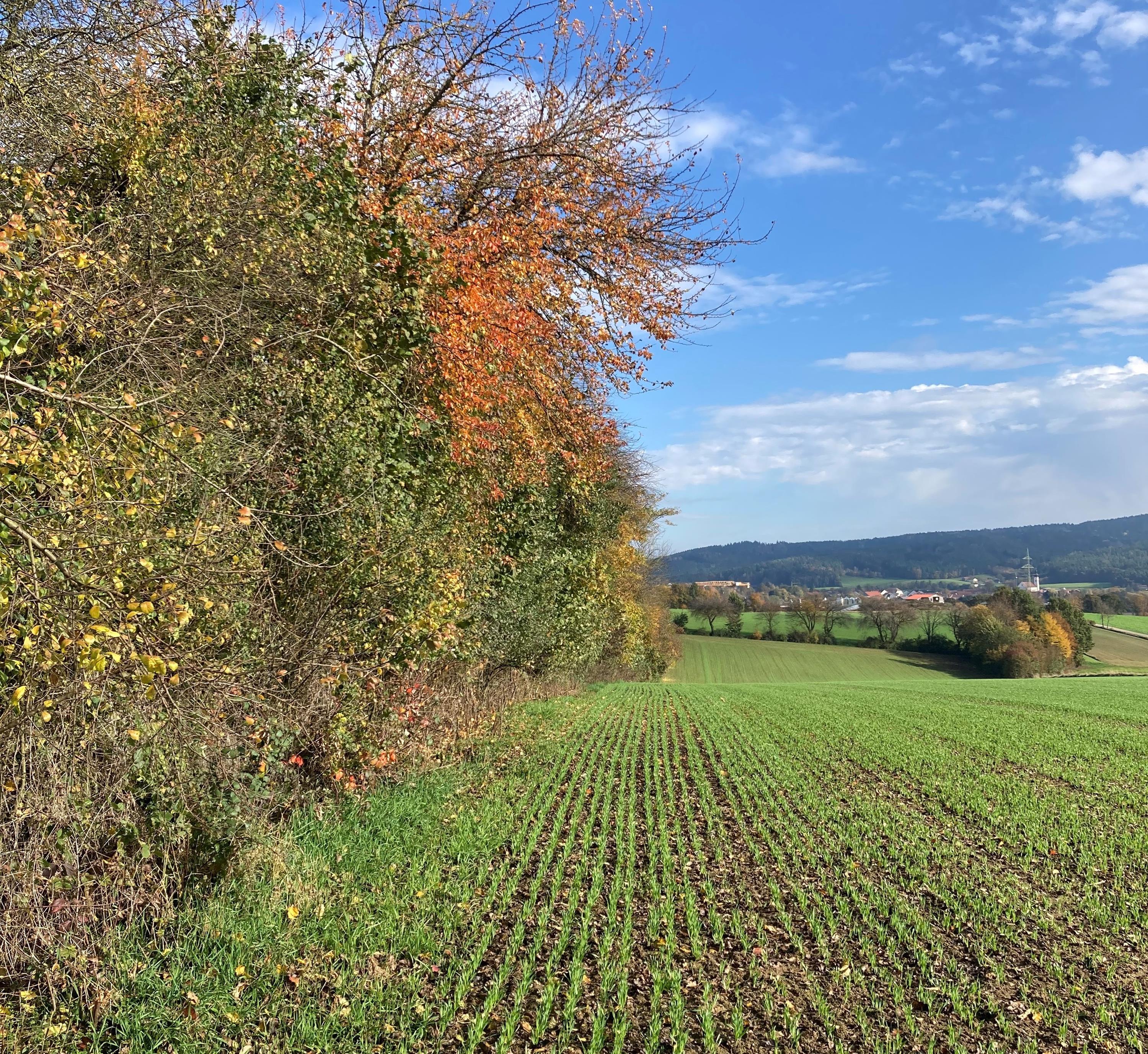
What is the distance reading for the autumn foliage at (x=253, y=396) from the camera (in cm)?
436

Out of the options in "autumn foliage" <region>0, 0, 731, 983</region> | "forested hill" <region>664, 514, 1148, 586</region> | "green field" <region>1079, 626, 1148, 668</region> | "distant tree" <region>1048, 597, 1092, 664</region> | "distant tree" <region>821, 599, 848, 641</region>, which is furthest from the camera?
"forested hill" <region>664, 514, 1148, 586</region>

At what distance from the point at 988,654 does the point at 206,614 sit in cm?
6867

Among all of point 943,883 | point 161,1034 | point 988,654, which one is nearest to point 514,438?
point 943,883

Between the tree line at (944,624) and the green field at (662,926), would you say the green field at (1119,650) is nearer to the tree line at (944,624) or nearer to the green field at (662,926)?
the tree line at (944,624)

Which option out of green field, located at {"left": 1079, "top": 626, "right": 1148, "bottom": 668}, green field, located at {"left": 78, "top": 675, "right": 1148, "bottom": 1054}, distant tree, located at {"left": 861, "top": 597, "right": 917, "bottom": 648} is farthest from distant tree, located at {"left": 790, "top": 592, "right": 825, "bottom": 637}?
green field, located at {"left": 78, "top": 675, "right": 1148, "bottom": 1054}

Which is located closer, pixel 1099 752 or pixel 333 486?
pixel 333 486

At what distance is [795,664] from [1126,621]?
1973 inches

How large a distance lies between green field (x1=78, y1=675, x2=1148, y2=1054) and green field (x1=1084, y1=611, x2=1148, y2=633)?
83.8 m

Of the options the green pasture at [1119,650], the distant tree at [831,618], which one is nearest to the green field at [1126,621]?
the green pasture at [1119,650]

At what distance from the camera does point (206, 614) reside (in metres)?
5.89

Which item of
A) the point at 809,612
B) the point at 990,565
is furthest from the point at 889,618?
the point at 990,565

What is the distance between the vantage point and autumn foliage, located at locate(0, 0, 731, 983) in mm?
4355

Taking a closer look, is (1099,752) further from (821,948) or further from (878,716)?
(821,948)

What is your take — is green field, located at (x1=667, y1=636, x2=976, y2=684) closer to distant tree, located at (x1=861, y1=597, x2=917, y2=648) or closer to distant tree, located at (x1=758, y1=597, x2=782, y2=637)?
distant tree, located at (x1=861, y1=597, x2=917, y2=648)
